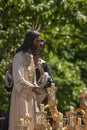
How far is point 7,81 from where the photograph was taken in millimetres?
9602

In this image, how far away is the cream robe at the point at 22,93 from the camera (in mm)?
9375

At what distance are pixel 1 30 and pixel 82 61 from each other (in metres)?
6.67

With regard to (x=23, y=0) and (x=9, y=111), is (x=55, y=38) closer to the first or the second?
(x=23, y=0)

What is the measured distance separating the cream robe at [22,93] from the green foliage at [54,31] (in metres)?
3.10

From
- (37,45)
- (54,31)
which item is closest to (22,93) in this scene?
(37,45)

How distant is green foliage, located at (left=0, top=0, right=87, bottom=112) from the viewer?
15.0m

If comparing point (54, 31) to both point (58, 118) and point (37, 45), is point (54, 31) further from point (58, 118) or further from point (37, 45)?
point (58, 118)

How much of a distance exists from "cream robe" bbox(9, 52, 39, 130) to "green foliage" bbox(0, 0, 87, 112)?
310 cm

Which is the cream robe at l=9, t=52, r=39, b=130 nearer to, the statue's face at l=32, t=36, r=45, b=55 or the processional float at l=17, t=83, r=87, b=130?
the statue's face at l=32, t=36, r=45, b=55

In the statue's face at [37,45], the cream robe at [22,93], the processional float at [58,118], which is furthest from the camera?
the statue's face at [37,45]

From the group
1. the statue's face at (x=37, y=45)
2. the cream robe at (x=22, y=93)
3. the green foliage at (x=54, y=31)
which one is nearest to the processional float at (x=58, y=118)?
the cream robe at (x=22, y=93)

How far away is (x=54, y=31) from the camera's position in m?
17.6

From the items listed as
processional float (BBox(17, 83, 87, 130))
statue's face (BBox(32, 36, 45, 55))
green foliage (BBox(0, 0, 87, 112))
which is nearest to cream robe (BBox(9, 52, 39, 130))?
statue's face (BBox(32, 36, 45, 55))

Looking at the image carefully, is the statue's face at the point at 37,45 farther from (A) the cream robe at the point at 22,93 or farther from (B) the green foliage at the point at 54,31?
(B) the green foliage at the point at 54,31
